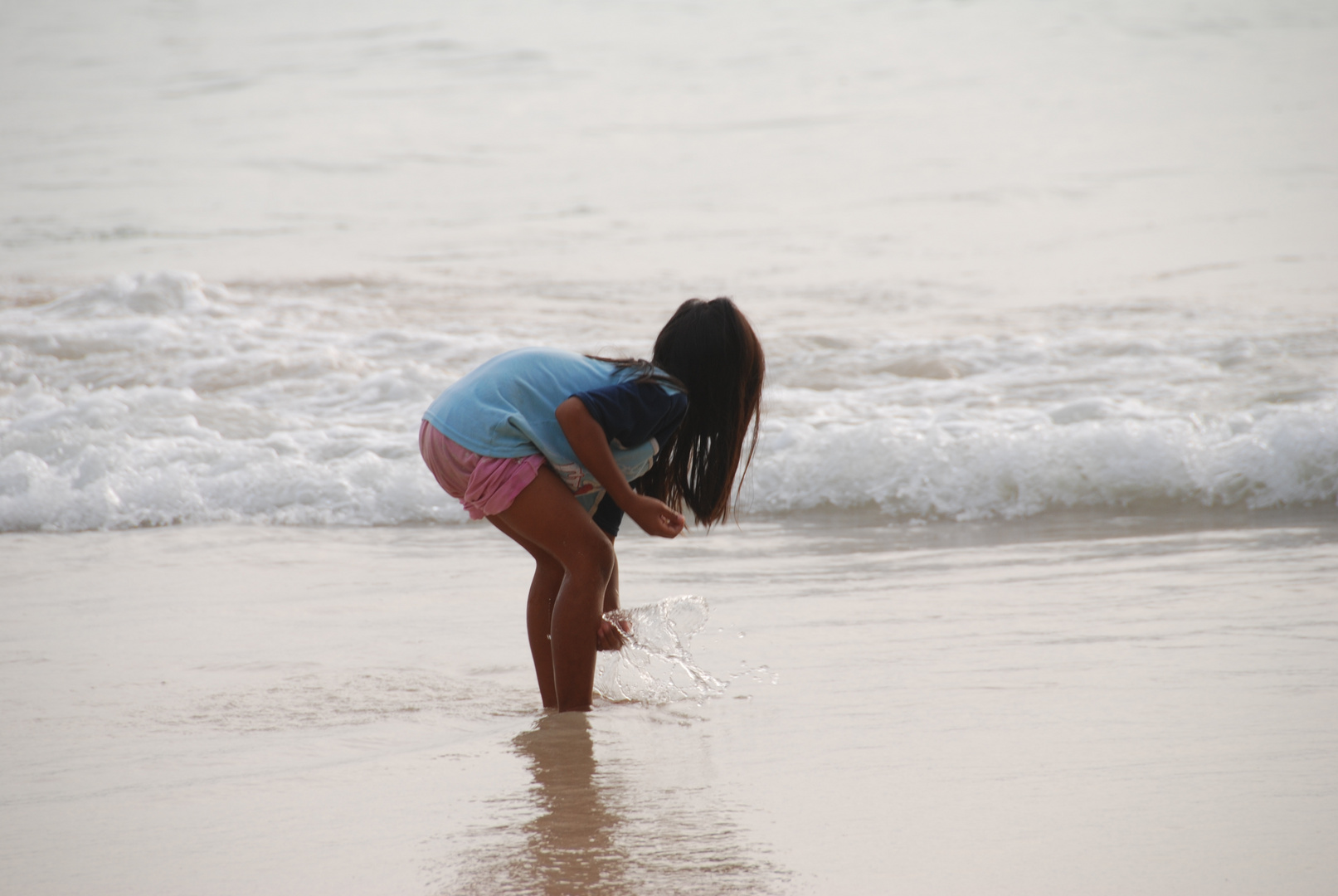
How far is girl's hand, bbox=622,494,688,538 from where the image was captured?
257 cm

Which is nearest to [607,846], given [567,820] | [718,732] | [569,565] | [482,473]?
[567,820]

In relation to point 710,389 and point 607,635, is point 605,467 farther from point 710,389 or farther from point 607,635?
point 607,635

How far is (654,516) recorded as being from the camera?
2.58 m

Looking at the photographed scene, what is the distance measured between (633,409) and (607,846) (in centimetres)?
91

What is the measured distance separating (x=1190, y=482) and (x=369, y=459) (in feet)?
12.2

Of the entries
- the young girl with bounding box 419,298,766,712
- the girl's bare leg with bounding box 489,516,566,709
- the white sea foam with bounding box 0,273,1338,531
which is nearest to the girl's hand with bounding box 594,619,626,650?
the young girl with bounding box 419,298,766,712

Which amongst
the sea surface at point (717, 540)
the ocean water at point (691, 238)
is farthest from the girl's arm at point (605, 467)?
the ocean water at point (691, 238)

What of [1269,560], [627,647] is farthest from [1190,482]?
[627,647]

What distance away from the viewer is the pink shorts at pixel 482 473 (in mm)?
2635

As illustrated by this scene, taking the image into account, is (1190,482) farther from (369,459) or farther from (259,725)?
(259,725)

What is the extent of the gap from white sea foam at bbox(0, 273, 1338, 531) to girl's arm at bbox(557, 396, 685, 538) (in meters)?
2.86

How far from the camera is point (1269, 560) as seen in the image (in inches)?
164

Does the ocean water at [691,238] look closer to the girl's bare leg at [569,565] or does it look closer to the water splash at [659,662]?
the water splash at [659,662]

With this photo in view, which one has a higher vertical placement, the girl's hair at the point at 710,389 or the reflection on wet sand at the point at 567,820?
the girl's hair at the point at 710,389
